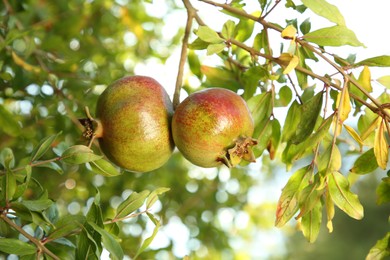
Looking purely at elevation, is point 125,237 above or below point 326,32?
below

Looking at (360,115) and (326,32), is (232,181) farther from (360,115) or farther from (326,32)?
(326,32)

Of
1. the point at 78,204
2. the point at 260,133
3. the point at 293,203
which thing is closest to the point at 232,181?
the point at 78,204

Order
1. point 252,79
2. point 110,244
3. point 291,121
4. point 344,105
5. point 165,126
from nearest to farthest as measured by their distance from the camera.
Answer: point 110,244
point 344,105
point 165,126
point 291,121
point 252,79

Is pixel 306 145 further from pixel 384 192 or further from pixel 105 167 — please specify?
pixel 105 167

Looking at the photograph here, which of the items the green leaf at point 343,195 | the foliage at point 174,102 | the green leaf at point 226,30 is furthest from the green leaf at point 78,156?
the green leaf at point 343,195

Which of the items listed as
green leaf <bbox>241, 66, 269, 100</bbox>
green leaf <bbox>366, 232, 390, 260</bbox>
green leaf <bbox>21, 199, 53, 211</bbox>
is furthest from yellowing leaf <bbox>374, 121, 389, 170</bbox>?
green leaf <bbox>21, 199, 53, 211</bbox>

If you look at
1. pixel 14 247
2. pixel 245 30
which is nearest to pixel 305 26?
pixel 245 30

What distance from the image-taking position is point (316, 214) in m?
1.32

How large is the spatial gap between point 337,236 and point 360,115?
13513mm

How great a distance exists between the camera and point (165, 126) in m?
1.31

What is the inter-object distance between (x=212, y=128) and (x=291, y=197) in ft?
0.75

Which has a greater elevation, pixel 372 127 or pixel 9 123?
pixel 372 127

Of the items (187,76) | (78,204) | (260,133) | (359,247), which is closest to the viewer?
(260,133)

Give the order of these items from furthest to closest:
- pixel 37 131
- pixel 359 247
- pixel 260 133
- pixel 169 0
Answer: pixel 359 247, pixel 169 0, pixel 37 131, pixel 260 133
